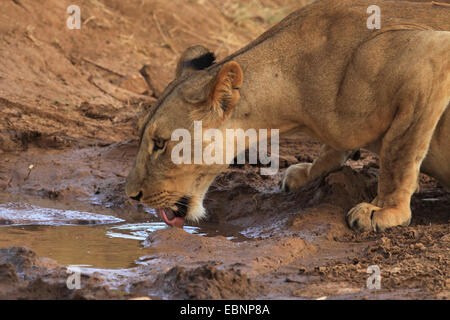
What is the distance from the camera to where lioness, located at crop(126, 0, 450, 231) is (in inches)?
189

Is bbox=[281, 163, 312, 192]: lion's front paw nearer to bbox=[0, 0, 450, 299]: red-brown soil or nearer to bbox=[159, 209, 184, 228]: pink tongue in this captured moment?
bbox=[0, 0, 450, 299]: red-brown soil

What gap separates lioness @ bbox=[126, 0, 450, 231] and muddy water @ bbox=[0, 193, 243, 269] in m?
0.41

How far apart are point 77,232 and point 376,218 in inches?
83.4

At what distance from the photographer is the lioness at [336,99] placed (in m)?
4.80

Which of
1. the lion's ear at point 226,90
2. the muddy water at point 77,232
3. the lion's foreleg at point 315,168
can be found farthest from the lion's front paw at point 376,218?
the lion's ear at point 226,90

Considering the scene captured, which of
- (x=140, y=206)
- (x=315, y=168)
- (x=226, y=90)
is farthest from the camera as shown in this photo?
(x=140, y=206)

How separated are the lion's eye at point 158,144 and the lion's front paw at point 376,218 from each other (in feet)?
4.49

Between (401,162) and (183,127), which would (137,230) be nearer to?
(183,127)

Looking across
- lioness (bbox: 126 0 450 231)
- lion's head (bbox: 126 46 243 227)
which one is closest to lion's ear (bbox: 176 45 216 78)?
lion's head (bbox: 126 46 243 227)

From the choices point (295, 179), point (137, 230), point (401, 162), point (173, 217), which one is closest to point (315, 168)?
point (295, 179)

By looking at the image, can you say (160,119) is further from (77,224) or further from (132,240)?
(77,224)

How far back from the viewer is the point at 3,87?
819 centimetres

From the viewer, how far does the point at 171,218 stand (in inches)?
212
